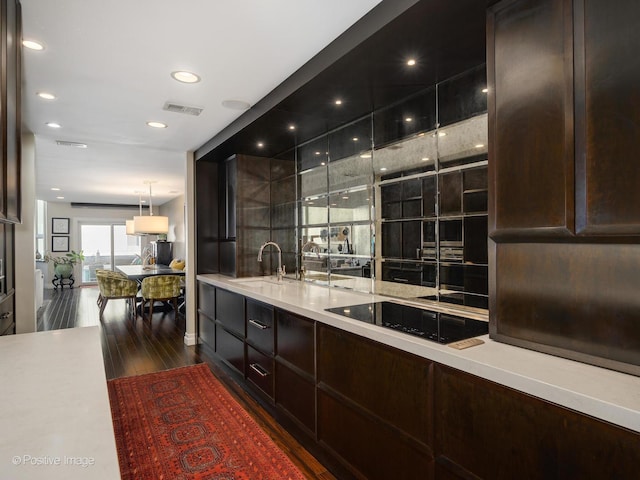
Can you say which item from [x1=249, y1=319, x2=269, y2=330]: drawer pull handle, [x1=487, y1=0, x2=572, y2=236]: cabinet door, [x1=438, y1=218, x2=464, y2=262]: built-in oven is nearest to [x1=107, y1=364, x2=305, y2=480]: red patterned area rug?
[x1=249, y1=319, x2=269, y2=330]: drawer pull handle

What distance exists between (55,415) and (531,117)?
1742 millimetres

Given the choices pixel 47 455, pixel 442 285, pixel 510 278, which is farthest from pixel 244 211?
pixel 47 455

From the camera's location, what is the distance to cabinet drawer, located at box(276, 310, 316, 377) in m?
2.29

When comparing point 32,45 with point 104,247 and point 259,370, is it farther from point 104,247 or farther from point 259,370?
point 104,247

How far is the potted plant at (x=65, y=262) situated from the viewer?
1047 cm

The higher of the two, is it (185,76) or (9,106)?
(185,76)

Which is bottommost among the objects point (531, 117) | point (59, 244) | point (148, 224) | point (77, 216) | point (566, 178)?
point (59, 244)

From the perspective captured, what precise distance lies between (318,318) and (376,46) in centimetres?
148

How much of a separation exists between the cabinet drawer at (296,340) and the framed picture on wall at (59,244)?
11195 millimetres

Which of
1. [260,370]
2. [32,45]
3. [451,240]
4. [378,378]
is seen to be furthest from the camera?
[260,370]

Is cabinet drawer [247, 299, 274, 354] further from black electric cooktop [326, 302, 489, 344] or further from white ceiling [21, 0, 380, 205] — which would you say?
white ceiling [21, 0, 380, 205]

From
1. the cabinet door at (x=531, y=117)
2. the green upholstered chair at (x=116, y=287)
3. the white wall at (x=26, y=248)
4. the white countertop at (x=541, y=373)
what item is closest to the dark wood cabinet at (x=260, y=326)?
the white countertop at (x=541, y=373)

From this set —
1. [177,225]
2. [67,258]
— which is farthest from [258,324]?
[67,258]

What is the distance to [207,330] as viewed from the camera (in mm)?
4270
